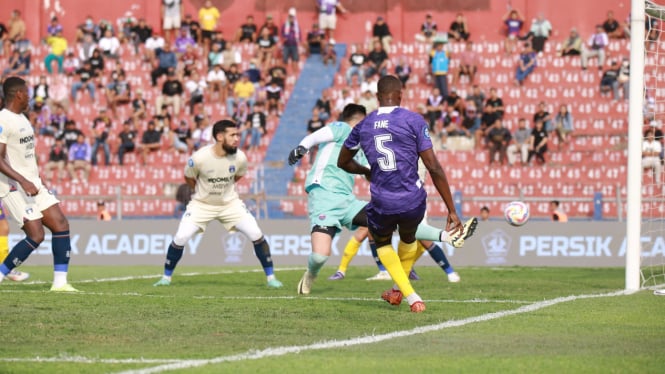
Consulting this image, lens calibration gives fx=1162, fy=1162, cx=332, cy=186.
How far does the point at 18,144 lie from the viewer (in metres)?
12.5

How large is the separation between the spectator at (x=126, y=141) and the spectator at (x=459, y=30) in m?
10.4

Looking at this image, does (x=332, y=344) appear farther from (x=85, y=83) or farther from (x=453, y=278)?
(x=85, y=83)

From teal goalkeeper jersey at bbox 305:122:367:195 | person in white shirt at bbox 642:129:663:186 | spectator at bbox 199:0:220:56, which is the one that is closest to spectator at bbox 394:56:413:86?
spectator at bbox 199:0:220:56

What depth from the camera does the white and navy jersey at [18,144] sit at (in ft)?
40.8

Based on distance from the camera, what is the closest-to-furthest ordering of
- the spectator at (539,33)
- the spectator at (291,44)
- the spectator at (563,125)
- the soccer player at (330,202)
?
the soccer player at (330,202)
the spectator at (563,125)
the spectator at (539,33)
the spectator at (291,44)

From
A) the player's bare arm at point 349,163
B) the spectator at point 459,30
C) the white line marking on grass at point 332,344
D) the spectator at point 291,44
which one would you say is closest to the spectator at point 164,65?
the spectator at point 291,44

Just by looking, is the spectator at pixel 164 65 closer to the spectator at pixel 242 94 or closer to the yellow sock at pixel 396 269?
the spectator at pixel 242 94

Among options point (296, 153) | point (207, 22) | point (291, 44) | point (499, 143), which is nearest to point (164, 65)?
point (207, 22)

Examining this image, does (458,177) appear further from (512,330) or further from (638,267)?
(512,330)

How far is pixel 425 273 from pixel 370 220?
7682mm

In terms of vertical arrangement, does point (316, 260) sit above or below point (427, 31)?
below

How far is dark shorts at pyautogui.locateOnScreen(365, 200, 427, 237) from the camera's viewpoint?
10.4m

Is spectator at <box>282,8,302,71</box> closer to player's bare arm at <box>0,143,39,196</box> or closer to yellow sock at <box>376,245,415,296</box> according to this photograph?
player's bare arm at <box>0,143,39,196</box>

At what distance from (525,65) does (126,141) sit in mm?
11774
